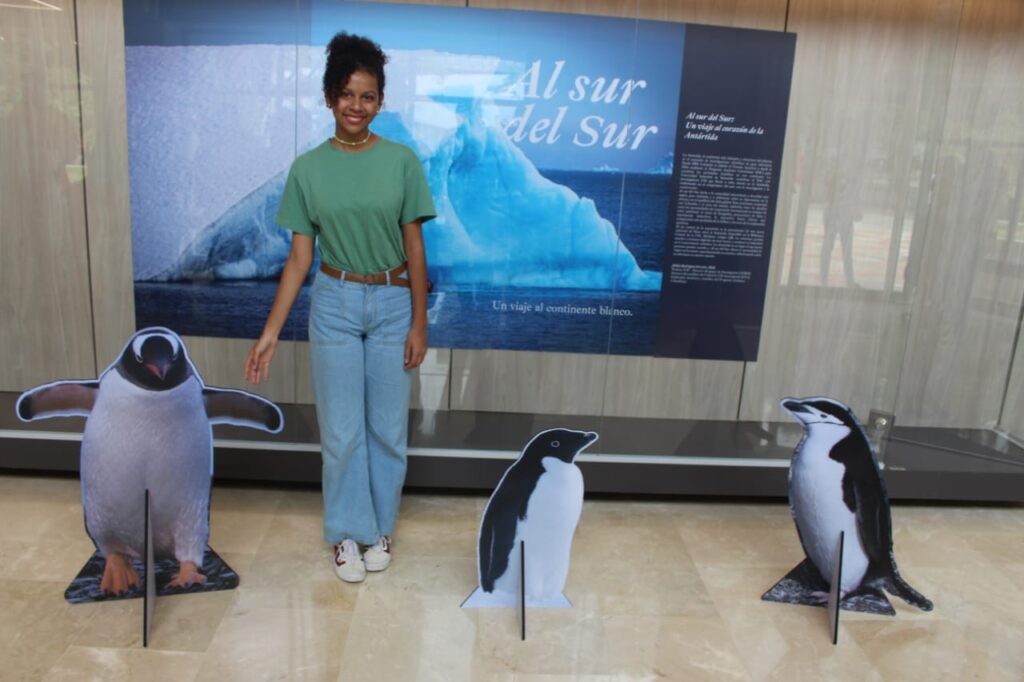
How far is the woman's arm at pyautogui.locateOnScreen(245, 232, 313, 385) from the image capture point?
91.8 inches

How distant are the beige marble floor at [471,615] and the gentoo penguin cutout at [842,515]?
0.07 m

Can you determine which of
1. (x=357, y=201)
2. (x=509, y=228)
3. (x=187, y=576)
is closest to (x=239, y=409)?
(x=187, y=576)

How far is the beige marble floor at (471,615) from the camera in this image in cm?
205

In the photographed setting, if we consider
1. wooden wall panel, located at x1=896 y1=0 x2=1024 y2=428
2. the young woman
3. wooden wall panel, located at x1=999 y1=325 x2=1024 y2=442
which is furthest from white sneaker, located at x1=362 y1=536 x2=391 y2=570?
wooden wall panel, located at x1=999 y1=325 x2=1024 y2=442

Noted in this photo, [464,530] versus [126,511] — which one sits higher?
[126,511]

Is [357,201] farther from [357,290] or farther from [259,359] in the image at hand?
[259,359]

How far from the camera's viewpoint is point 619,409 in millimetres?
3379

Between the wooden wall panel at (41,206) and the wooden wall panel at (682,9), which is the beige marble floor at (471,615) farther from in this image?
the wooden wall panel at (682,9)

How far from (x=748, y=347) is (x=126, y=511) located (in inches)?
99.2

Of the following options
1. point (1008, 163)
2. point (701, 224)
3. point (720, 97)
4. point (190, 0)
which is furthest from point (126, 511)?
point (1008, 163)

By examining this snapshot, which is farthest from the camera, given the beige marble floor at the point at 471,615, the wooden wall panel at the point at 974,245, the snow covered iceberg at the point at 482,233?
the wooden wall panel at the point at 974,245

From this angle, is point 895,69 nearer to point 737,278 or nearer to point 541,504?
point 737,278

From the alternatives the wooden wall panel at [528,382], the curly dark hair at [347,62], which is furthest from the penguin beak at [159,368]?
the wooden wall panel at [528,382]

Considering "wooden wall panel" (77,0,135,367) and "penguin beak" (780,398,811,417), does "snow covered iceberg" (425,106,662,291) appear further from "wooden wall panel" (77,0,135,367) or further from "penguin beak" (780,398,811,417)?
"wooden wall panel" (77,0,135,367)
